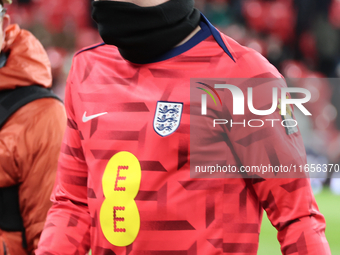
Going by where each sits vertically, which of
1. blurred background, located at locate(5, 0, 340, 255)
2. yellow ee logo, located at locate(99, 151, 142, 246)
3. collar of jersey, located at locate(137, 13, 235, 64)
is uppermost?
collar of jersey, located at locate(137, 13, 235, 64)

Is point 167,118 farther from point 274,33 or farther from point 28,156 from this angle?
point 274,33

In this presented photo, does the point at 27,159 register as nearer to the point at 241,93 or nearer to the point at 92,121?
the point at 92,121

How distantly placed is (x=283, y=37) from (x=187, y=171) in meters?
8.26

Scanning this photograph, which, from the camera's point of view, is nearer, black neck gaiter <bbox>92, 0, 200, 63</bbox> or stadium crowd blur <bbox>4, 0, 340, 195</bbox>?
black neck gaiter <bbox>92, 0, 200, 63</bbox>

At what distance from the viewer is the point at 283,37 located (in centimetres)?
871

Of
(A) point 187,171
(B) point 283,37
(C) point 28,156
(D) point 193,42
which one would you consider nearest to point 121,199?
(A) point 187,171

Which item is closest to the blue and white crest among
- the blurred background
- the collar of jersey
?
the collar of jersey

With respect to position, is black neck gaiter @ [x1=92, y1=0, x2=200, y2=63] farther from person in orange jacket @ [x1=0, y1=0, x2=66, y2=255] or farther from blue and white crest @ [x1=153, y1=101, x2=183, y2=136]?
person in orange jacket @ [x1=0, y1=0, x2=66, y2=255]

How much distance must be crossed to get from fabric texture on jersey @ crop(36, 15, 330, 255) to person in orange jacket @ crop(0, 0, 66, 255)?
2.14ft

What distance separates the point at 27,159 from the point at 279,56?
7279mm

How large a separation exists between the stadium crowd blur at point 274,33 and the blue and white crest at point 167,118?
21.3 ft

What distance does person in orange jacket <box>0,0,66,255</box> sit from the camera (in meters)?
1.67

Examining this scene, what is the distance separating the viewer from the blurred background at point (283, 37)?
7.20m

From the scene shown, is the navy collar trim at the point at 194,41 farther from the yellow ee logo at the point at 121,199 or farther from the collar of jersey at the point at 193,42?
the yellow ee logo at the point at 121,199
